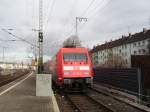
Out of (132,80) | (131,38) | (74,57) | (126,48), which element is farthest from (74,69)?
(126,48)

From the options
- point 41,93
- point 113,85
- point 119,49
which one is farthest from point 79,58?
point 119,49

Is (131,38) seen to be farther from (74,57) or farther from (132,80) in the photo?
(132,80)

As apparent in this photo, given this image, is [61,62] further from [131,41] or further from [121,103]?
[131,41]

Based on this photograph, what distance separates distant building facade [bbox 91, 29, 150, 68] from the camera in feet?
285

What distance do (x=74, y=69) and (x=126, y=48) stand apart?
8270cm

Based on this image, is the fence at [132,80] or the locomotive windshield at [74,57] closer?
the fence at [132,80]

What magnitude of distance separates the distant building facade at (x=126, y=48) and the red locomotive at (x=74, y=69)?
5573 centimetres

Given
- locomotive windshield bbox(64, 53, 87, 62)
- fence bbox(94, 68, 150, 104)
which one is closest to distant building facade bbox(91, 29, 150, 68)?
fence bbox(94, 68, 150, 104)

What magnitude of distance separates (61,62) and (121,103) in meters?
6.61

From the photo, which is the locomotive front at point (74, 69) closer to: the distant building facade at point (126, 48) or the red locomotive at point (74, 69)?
the red locomotive at point (74, 69)

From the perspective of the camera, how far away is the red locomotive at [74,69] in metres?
20.3

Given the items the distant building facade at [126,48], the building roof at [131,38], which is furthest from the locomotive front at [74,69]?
the building roof at [131,38]

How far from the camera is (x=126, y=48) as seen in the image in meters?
102

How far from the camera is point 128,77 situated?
19.2 metres
